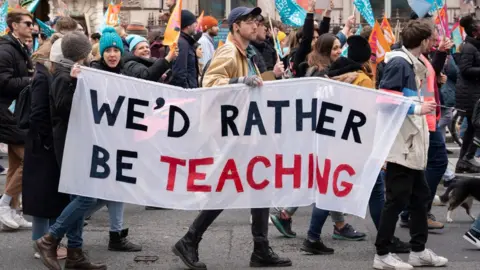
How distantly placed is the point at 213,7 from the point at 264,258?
25094 millimetres

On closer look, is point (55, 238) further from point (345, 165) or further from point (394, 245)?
point (394, 245)

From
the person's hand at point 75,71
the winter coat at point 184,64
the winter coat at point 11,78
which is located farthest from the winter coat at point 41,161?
the winter coat at point 184,64

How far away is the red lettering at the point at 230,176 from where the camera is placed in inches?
278

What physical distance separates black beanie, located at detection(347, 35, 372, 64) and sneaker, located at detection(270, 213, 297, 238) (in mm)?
1617

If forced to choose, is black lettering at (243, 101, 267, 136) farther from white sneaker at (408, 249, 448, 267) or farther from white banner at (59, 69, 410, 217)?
white sneaker at (408, 249, 448, 267)

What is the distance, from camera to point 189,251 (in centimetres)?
726

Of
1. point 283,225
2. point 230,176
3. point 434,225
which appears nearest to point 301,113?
point 230,176

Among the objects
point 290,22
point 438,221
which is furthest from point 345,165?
point 290,22

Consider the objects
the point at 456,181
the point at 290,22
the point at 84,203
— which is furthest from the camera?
the point at 290,22

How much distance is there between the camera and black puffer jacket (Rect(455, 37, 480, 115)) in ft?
39.9

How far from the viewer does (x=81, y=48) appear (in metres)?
7.07

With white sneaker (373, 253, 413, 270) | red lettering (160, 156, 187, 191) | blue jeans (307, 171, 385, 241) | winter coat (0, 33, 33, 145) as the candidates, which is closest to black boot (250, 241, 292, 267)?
blue jeans (307, 171, 385, 241)

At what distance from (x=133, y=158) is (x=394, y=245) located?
2.20 metres

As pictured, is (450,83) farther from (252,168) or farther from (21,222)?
(252,168)
